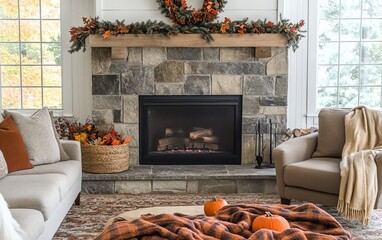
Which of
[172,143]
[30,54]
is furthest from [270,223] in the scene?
[30,54]

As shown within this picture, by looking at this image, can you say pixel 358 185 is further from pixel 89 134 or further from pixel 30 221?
pixel 89 134

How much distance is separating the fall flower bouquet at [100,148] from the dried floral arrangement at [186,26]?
832 millimetres

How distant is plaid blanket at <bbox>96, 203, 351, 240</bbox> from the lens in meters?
2.54

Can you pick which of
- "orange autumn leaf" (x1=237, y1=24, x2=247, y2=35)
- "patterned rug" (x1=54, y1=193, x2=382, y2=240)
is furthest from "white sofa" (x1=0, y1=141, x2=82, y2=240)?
"orange autumn leaf" (x1=237, y1=24, x2=247, y2=35)

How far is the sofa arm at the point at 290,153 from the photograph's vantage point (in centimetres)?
476

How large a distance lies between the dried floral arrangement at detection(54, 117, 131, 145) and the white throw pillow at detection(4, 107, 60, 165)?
31.2 inches

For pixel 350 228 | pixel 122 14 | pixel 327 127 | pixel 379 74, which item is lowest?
pixel 350 228

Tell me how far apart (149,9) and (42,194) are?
8.90 ft

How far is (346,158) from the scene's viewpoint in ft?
15.0

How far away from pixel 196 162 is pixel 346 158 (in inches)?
72.7

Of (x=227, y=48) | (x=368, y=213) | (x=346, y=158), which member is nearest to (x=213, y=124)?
(x=227, y=48)

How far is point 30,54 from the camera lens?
6133 millimetres

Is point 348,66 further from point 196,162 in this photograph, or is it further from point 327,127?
point 196,162

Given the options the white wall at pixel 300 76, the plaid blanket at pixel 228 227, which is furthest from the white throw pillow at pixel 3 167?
the white wall at pixel 300 76
